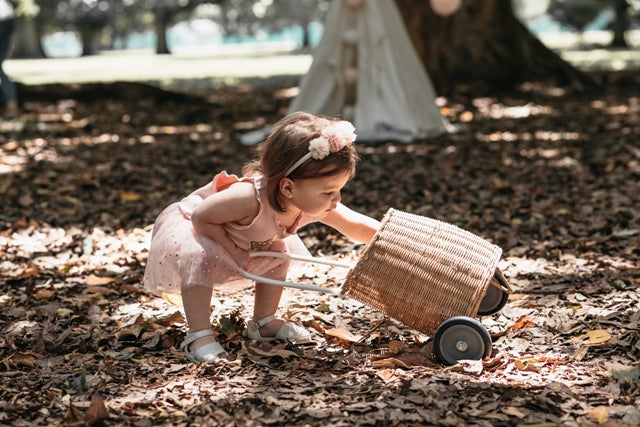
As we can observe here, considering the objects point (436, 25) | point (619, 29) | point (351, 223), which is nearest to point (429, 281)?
point (351, 223)

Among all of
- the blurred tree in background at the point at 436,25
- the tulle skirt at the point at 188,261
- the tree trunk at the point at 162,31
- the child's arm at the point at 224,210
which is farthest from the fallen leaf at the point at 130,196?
the tree trunk at the point at 162,31

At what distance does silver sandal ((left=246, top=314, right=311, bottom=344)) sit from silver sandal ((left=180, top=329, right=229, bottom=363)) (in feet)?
0.75

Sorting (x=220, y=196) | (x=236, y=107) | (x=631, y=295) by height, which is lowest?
(x=236, y=107)

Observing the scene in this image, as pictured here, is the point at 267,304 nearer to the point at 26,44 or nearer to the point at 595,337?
the point at 595,337

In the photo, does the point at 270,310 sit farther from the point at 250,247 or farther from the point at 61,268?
the point at 61,268

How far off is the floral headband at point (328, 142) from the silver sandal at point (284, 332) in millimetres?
685

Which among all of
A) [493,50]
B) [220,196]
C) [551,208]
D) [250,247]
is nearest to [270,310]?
[250,247]

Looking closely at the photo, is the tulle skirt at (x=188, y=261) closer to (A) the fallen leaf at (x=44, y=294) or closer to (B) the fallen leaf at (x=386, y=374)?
(B) the fallen leaf at (x=386, y=374)

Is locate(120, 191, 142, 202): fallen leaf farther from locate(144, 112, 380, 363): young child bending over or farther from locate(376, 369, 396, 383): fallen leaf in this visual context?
locate(376, 369, 396, 383): fallen leaf

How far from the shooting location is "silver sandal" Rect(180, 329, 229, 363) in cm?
307

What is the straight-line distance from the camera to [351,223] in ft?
11.0

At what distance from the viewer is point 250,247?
3.25 m

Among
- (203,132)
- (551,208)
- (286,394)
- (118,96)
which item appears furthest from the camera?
(118,96)

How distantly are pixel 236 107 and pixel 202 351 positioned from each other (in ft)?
28.3
